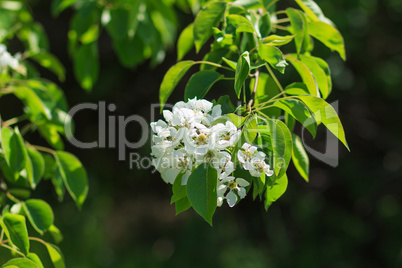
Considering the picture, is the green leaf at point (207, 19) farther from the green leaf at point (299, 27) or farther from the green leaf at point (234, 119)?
the green leaf at point (234, 119)

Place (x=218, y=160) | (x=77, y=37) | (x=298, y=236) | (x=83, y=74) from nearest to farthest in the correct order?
(x=218, y=160) → (x=77, y=37) → (x=83, y=74) → (x=298, y=236)

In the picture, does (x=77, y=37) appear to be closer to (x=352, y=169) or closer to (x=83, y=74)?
(x=83, y=74)

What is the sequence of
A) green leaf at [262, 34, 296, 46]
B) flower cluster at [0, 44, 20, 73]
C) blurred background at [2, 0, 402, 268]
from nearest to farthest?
green leaf at [262, 34, 296, 46] → flower cluster at [0, 44, 20, 73] → blurred background at [2, 0, 402, 268]

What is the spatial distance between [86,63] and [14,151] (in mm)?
702

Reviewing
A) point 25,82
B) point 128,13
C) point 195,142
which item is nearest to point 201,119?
point 195,142

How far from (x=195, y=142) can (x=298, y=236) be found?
264cm

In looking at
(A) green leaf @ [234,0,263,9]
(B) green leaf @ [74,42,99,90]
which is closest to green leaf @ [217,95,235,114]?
(A) green leaf @ [234,0,263,9]

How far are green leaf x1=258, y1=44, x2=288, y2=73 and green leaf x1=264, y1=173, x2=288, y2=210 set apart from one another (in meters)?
0.21

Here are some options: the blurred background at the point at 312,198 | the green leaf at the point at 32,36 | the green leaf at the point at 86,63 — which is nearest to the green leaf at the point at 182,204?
the green leaf at the point at 86,63

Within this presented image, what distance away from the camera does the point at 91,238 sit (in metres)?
3.33

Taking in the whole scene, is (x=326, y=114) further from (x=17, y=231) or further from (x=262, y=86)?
(x=17, y=231)

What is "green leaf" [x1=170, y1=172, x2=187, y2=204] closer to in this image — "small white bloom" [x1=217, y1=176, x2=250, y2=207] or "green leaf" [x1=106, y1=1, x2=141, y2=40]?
"small white bloom" [x1=217, y1=176, x2=250, y2=207]

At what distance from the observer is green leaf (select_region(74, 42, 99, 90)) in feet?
5.64

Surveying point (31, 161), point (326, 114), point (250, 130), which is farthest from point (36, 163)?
point (326, 114)
